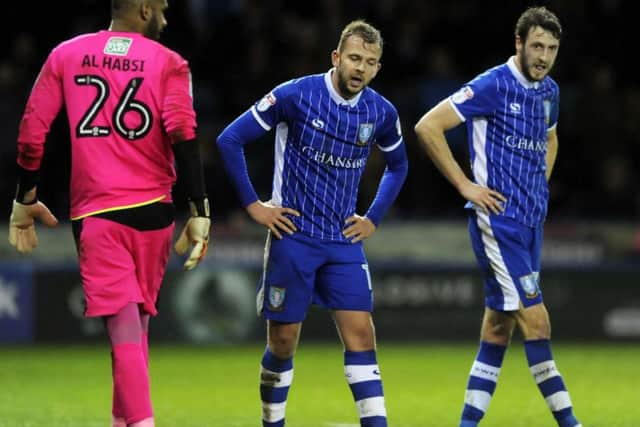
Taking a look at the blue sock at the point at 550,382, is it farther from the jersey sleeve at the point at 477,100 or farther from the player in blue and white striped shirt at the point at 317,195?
the jersey sleeve at the point at 477,100

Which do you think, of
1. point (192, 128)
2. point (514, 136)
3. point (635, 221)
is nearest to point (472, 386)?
point (514, 136)

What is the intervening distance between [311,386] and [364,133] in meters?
4.41

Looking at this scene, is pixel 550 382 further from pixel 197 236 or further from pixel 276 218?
pixel 197 236

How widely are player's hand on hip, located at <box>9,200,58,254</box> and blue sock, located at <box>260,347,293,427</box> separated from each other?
5.31 ft

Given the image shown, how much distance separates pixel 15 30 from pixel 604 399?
32.3 ft

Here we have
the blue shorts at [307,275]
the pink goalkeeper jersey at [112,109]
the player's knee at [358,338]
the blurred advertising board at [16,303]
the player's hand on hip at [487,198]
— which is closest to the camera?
the pink goalkeeper jersey at [112,109]

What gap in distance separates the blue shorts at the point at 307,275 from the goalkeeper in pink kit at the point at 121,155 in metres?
1.14

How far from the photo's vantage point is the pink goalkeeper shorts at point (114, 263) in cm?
627

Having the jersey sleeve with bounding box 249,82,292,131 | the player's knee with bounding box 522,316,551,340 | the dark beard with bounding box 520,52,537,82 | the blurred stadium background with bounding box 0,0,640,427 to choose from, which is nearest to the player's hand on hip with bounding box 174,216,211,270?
the jersey sleeve with bounding box 249,82,292,131

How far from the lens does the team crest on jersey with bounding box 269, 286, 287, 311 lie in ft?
24.6

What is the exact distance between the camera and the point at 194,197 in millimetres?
6398

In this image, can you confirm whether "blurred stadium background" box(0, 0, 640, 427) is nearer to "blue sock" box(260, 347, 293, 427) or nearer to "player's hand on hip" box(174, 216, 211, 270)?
"blue sock" box(260, 347, 293, 427)

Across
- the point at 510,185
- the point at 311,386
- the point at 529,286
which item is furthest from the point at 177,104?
the point at 311,386

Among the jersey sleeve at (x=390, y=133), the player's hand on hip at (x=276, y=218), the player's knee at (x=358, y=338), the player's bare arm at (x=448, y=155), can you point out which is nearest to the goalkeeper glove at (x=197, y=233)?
the player's hand on hip at (x=276, y=218)
